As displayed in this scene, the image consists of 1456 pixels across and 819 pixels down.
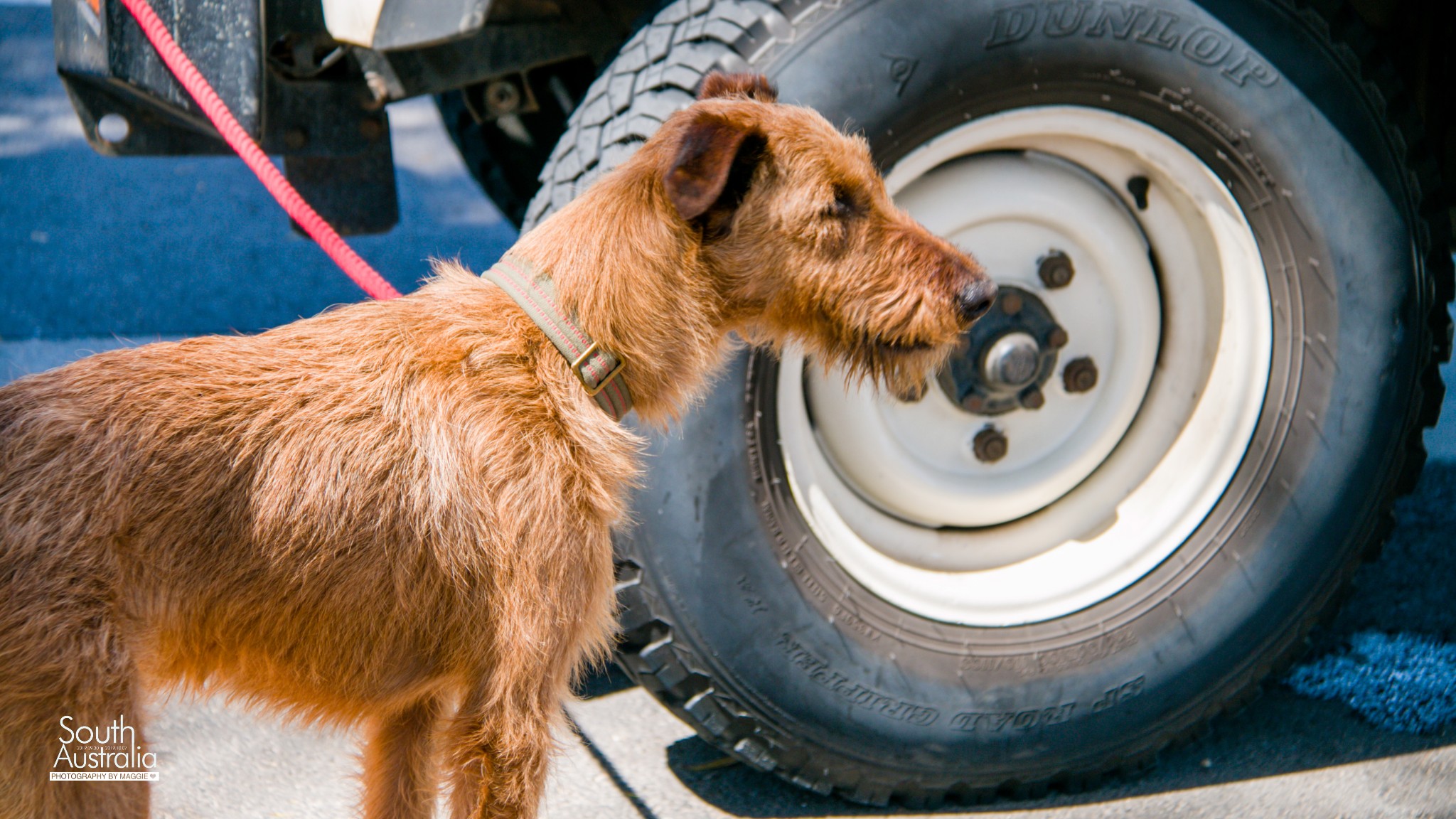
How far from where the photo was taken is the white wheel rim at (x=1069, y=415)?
2863 millimetres

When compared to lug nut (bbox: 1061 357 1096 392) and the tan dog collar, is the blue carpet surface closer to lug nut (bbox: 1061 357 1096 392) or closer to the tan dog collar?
lug nut (bbox: 1061 357 1096 392)

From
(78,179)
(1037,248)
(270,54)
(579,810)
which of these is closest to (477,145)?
(270,54)

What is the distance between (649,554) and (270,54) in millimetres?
1911

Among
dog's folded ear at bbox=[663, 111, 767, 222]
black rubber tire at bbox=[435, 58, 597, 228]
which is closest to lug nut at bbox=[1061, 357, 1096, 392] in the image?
dog's folded ear at bbox=[663, 111, 767, 222]

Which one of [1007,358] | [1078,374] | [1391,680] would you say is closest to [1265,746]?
[1391,680]

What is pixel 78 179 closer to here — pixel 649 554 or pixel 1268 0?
pixel 649 554

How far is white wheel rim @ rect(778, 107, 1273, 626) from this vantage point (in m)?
2.86

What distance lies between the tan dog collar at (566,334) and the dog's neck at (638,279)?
0.02m

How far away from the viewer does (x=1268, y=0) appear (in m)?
2.73

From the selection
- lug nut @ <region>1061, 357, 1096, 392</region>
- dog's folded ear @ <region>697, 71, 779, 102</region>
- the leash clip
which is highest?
dog's folded ear @ <region>697, 71, 779, 102</region>

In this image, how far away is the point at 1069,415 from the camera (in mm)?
3154

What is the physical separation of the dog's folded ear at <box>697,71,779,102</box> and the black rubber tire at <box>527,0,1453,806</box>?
13cm

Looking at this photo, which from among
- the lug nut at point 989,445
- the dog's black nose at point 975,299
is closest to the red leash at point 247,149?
the dog's black nose at point 975,299

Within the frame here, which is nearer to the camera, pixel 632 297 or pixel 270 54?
pixel 632 297
